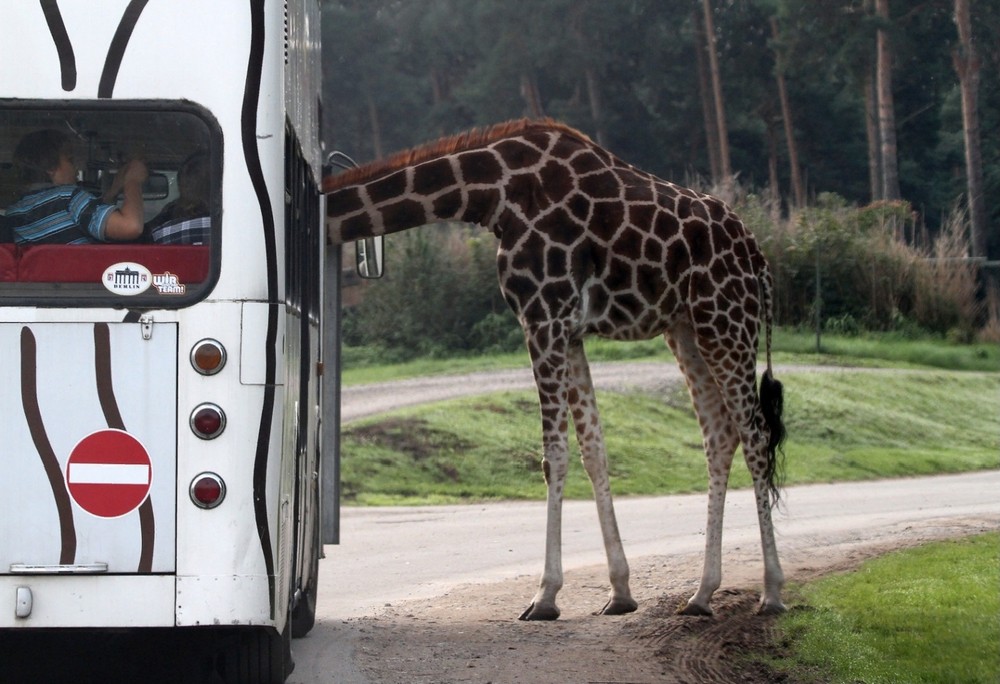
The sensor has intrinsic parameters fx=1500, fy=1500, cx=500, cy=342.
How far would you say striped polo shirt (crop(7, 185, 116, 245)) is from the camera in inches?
215

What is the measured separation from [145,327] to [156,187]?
0.53 metres

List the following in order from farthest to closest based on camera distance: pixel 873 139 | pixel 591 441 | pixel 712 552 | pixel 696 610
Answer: pixel 873 139
pixel 591 441
pixel 712 552
pixel 696 610

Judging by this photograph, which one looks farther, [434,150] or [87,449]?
[434,150]

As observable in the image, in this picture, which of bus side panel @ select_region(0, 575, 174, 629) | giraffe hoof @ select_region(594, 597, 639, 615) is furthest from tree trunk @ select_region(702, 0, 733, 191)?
bus side panel @ select_region(0, 575, 174, 629)

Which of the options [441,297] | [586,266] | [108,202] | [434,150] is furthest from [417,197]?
[441,297]

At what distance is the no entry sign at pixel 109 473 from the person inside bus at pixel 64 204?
742mm

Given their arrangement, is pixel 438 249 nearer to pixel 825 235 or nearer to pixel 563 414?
pixel 825 235

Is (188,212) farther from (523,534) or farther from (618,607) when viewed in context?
(523,534)

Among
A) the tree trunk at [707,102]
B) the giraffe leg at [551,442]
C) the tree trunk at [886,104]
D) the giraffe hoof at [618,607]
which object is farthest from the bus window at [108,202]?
the tree trunk at [707,102]

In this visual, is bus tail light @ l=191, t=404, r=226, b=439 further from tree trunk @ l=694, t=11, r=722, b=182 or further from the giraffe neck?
tree trunk @ l=694, t=11, r=722, b=182

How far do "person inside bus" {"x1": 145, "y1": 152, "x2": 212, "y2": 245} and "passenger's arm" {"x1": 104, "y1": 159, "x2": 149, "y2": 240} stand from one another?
0.06 m

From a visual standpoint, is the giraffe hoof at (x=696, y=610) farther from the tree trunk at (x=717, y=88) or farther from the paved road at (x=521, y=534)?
the tree trunk at (x=717, y=88)

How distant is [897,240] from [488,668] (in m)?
23.0

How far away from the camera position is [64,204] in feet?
18.0
